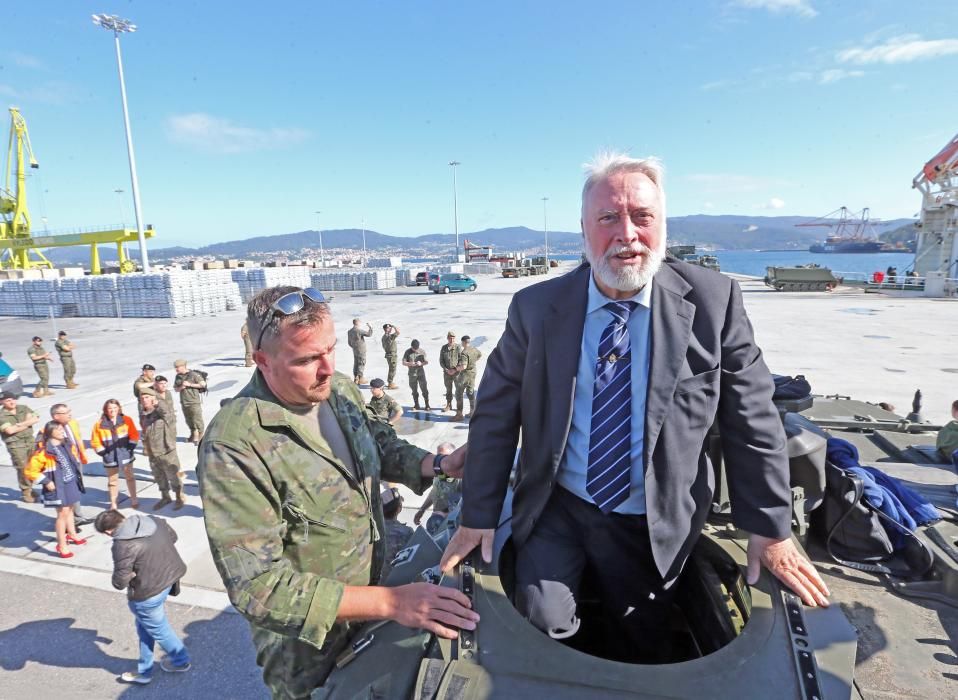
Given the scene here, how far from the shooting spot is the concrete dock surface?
4.06 metres

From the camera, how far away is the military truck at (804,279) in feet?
108

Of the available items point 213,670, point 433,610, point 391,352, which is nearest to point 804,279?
point 391,352

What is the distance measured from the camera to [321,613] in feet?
5.62

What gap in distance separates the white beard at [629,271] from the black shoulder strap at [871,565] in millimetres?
1433

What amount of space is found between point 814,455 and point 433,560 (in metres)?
1.79

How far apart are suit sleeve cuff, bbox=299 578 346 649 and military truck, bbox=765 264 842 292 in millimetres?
37785

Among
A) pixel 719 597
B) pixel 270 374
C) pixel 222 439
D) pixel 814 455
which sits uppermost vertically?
pixel 270 374

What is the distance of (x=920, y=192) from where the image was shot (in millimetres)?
32938

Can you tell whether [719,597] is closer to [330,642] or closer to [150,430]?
[330,642]

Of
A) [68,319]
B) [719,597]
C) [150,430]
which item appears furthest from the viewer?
[68,319]

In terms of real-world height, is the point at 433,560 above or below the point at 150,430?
above

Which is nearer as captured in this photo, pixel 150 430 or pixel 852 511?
pixel 852 511

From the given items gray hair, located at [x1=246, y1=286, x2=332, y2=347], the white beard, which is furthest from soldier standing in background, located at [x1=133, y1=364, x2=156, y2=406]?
the white beard

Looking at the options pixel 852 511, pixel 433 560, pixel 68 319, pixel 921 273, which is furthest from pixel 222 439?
pixel 921 273
